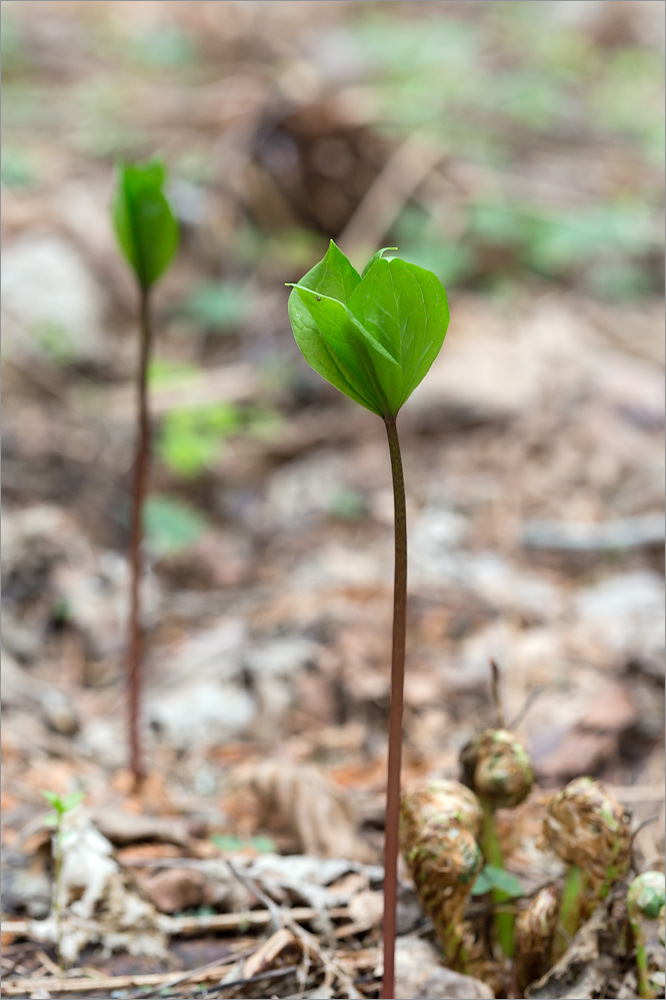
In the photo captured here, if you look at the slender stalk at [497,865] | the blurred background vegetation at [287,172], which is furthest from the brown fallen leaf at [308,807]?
the blurred background vegetation at [287,172]

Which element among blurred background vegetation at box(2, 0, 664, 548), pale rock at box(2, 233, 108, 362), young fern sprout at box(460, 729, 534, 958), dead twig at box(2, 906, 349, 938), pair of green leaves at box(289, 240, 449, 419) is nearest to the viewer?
pair of green leaves at box(289, 240, 449, 419)

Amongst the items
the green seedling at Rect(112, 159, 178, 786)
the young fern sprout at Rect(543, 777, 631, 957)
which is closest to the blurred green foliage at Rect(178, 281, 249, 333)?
the green seedling at Rect(112, 159, 178, 786)

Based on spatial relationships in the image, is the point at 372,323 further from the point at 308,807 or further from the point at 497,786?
the point at 308,807

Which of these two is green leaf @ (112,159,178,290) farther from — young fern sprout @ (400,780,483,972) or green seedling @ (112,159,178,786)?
young fern sprout @ (400,780,483,972)

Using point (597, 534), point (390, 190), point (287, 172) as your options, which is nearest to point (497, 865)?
point (597, 534)

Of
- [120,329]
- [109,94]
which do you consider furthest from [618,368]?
[109,94]

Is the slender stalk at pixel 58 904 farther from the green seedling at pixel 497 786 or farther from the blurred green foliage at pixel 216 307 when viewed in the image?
the blurred green foliage at pixel 216 307
